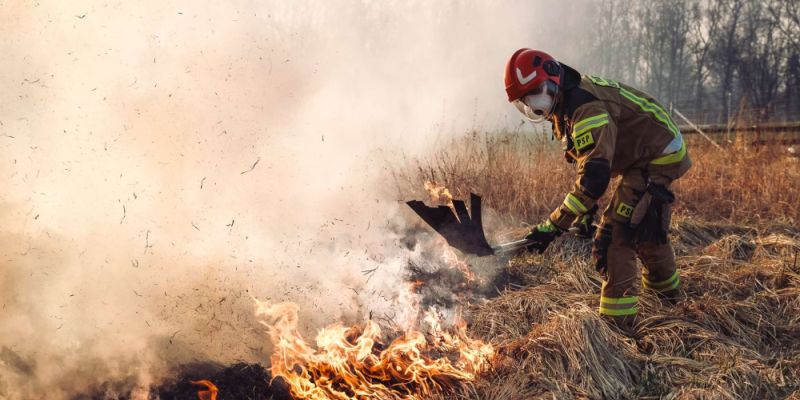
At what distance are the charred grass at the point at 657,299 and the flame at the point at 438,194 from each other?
1.05 ft

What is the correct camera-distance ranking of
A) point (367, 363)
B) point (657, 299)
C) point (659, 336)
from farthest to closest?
point (657, 299)
point (659, 336)
point (367, 363)

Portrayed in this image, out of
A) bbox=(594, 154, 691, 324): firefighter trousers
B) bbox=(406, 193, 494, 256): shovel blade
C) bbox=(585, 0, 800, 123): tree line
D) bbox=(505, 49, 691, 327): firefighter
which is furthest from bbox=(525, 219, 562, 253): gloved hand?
bbox=(585, 0, 800, 123): tree line

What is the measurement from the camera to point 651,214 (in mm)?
4039

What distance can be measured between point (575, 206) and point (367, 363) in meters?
1.69

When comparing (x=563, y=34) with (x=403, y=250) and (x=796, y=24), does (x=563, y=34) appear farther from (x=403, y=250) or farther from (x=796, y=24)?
(x=796, y=24)

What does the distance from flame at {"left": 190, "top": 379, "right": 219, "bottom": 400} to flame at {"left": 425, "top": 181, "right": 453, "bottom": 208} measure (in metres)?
3.21

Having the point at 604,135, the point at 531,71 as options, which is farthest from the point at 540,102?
the point at 604,135

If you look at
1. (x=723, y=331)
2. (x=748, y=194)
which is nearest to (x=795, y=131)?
(x=748, y=194)

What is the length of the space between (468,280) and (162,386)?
2704 mm

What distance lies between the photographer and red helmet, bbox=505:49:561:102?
380 centimetres

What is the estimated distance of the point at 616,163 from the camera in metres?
4.18

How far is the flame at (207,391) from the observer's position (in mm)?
3317

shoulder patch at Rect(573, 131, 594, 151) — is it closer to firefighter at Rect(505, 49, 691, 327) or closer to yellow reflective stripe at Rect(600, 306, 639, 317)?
firefighter at Rect(505, 49, 691, 327)

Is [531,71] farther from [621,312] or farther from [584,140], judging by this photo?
[621,312]
